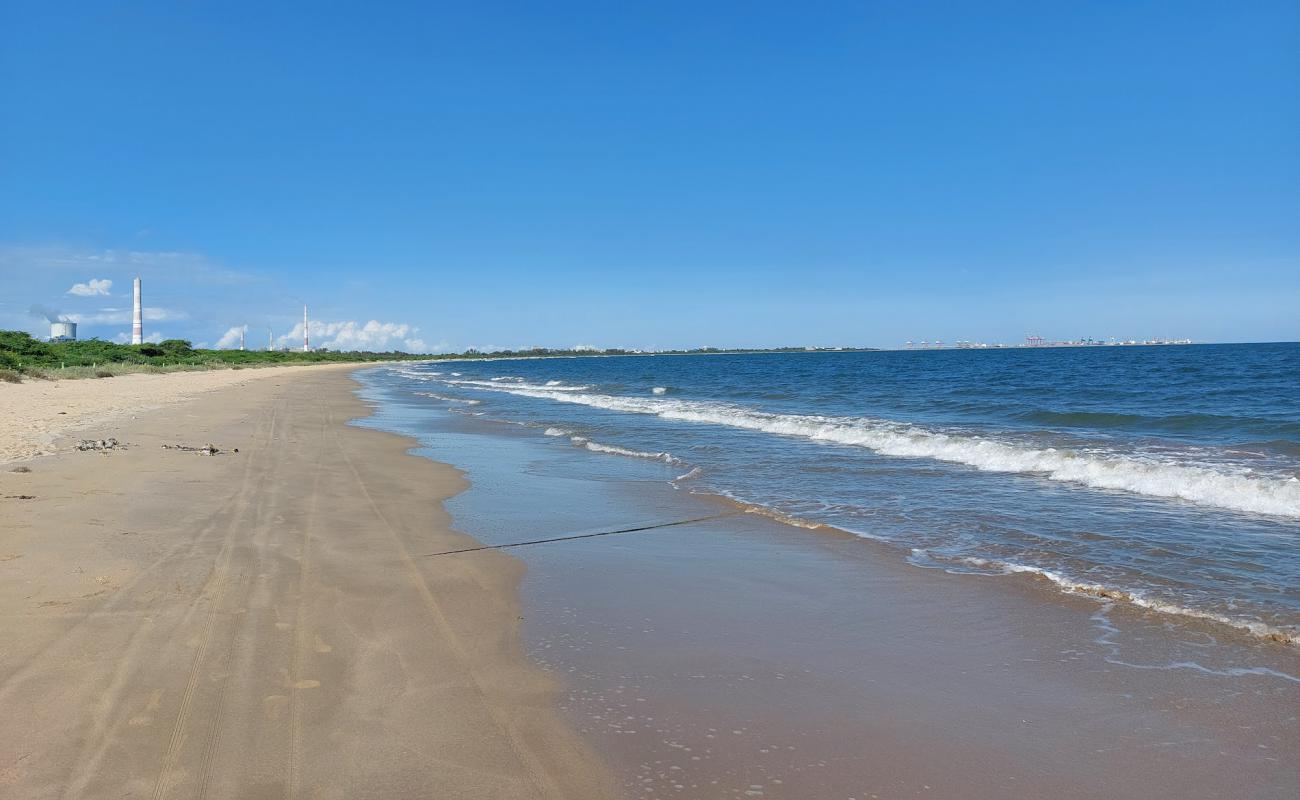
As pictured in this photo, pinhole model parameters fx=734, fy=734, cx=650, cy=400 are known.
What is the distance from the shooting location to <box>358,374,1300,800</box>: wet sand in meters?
3.22

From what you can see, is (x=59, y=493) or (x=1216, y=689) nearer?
(x=1216, y=689)

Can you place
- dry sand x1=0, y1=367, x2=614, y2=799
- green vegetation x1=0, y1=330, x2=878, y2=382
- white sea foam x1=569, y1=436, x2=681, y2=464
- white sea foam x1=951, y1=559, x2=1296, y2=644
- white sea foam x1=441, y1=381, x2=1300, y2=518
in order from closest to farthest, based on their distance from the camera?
dry sand x1=0, y1=367, x2=614, y2=799 < white sea foam x1=951, y1=559, x2=1296, y2=644 < white sea foam x1=441, y1=381, x2=1300, y2=518 < white sea foam x1=569, y1=436, x2=681, y2=464 < green vegetation x1=0, y1=330, x2=878, y2=382

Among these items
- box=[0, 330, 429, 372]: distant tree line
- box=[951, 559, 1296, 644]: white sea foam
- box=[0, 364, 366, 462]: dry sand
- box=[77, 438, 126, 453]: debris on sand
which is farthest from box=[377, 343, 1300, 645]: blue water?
box=[0, 330, 429, 372]: distant tree line

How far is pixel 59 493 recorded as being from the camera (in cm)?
855

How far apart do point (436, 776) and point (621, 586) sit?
10.0 ft

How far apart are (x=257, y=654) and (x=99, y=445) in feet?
35.0

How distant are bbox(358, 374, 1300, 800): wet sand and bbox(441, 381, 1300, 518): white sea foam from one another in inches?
230

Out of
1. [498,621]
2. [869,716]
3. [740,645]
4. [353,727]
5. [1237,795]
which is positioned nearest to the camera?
[1237,795]

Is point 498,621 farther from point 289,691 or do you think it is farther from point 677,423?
point 677,423

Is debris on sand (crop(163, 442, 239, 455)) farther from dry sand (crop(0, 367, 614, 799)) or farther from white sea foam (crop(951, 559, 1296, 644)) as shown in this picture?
white sea foam (crop(951, 559, 1296, 644))

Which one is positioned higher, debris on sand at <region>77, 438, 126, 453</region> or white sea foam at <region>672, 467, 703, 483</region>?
debris on sand at <region>77, 438, 126, 453</region>

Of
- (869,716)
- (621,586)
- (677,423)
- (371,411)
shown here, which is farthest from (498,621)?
(371,411)

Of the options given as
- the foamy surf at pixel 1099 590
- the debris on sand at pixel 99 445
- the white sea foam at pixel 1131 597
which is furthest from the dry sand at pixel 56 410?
the white sea foam at pixel 1131 597

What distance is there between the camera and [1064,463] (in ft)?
41.3
